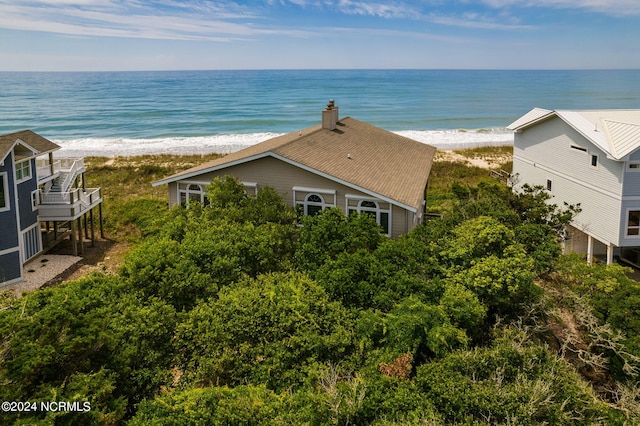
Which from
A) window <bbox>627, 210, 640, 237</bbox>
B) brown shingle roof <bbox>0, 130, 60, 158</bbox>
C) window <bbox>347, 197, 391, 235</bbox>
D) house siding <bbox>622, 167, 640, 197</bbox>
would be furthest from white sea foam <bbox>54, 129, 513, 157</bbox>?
house siding <bbox>622, 167, 640, 197</bbox>

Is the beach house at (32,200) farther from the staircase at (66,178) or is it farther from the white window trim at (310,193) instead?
the white window trim at (310,193)

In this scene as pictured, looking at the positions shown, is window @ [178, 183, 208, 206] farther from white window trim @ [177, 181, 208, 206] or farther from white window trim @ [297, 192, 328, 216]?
white window trim @ [297, 192, 328, 216]

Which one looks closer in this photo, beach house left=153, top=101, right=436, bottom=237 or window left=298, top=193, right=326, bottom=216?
beach house left=153, top=101, right=436, bottom=237

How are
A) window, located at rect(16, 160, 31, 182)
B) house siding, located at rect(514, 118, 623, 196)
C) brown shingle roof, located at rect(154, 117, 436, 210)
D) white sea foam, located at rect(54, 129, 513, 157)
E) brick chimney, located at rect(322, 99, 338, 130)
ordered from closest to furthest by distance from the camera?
brown shingle roof, located at rect(154, 117, 436, 210), house siding, located at rect(514, 118, 623, 196), window, located at rect(16, 160, 31, 182), brick chimney, located at rect(322, 99, 338, 130), white sea foam, located at rect(54, 129, 513, 157)

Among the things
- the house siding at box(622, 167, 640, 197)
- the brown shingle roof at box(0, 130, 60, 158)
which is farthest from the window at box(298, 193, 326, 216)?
the brown shingle roof at box(0, 130, 60, 158)

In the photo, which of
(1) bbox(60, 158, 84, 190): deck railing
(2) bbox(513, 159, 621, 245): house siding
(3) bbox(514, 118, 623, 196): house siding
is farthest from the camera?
(1) bbox(60, 158, 84, 190): deck railing

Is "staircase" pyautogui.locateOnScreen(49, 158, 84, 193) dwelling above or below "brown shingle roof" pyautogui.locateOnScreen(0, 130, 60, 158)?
below

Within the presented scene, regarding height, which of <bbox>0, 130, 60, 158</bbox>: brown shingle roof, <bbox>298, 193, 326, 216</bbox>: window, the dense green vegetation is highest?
<bbox>0, 130, 60, 158</bbox>: brown shingle roof

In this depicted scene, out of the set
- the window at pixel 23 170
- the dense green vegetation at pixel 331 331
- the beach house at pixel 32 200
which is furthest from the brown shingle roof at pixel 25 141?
the dense green vegetation at pixel 331 331
